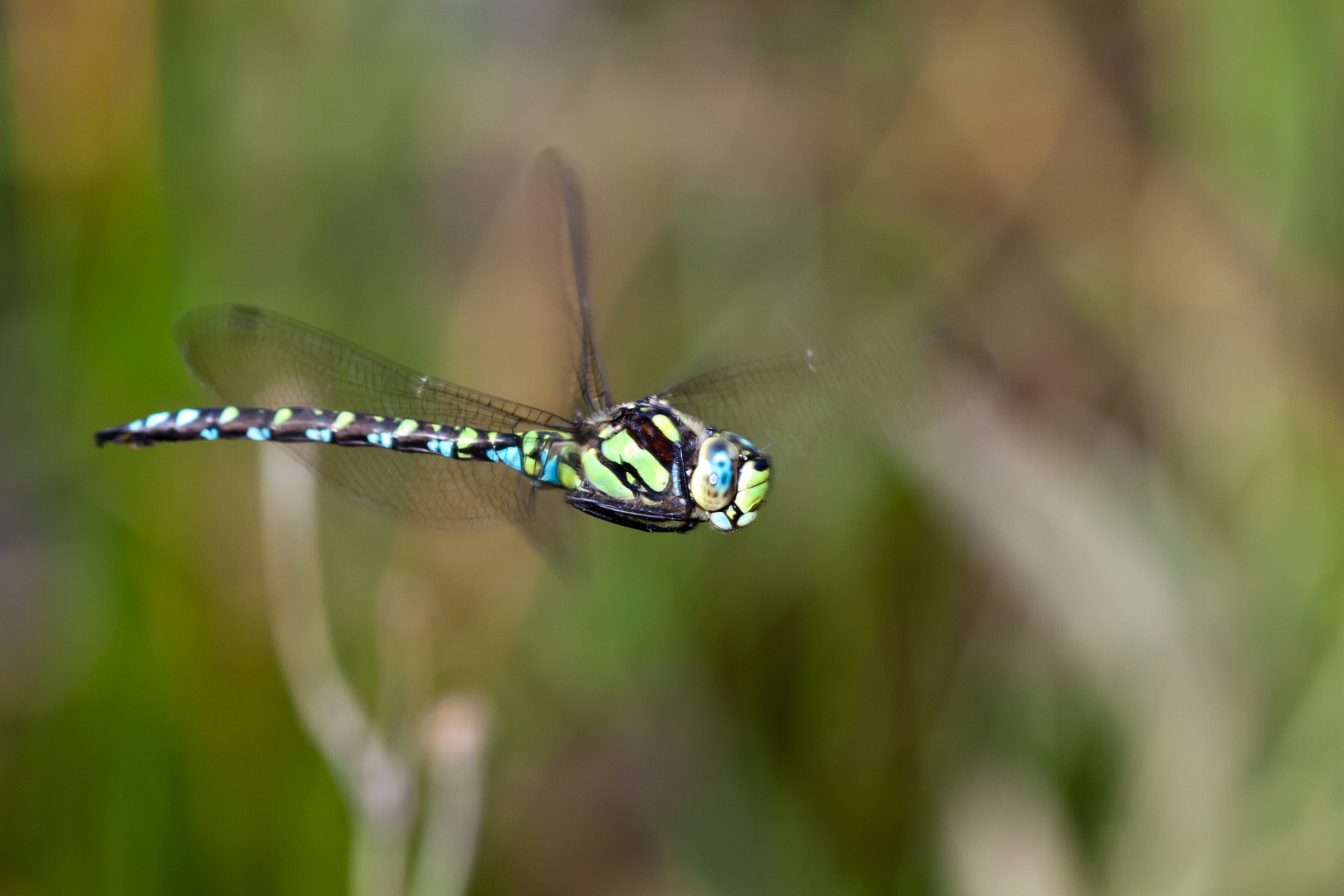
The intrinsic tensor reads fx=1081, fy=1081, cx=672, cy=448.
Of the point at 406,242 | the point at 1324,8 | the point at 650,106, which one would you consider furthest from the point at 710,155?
the point at 1324,8

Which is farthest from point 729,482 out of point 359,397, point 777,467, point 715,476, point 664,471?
point 777,467

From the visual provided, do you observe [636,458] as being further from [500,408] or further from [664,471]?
[500,408]

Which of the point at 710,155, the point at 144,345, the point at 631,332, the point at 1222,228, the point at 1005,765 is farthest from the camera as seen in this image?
the point at 710,155

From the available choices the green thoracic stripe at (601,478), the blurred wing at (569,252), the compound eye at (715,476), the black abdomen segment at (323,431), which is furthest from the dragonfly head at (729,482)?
the black abdomen segment at (323,431)

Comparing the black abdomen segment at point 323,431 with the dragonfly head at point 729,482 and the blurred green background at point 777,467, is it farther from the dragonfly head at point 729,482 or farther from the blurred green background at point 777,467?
the dragonfly head at point 729,482

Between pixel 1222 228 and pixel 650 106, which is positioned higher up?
pixel 650 106

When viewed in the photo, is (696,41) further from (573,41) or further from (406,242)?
(406,242)
